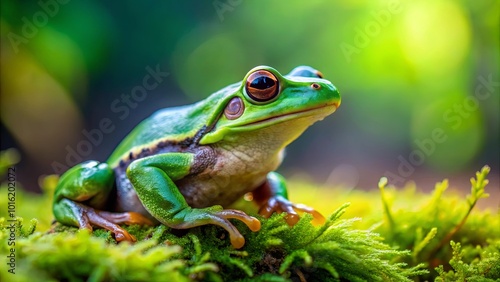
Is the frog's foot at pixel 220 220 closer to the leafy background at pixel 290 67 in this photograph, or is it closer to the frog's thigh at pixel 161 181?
the frog's thigh at pixel 161 181

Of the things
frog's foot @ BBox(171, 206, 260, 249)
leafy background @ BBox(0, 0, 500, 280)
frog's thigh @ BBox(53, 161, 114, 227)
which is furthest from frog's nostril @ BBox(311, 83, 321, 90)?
leafy background @ BBox(0, 0, 500, 280)

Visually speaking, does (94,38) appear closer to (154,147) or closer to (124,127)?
(124,127)

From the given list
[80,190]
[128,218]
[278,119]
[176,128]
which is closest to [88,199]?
[80,190]

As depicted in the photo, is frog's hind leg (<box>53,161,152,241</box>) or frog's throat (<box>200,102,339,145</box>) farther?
frog's hind leg (<box>53,161,152,241</box>)

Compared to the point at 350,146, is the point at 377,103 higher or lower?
higher

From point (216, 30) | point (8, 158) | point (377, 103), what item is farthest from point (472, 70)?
point (8, 158)

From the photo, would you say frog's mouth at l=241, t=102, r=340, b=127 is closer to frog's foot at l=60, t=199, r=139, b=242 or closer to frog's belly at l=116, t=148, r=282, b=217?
frog's belly at l=116, t=148, r=282, b=217

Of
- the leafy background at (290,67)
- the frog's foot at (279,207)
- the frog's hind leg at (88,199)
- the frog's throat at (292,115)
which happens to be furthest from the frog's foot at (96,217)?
the leafy background at (290,67)
